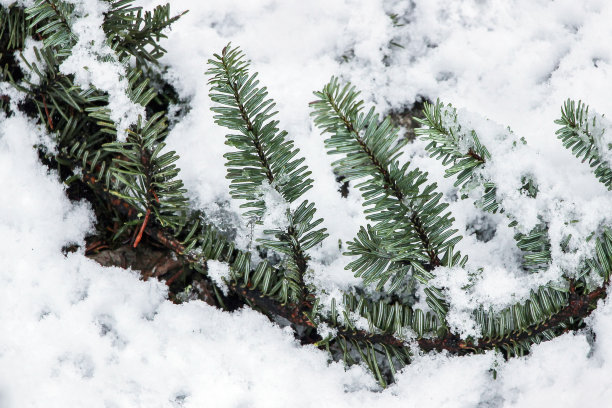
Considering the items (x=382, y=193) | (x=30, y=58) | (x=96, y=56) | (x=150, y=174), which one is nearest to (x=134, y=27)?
(x=96, y=56)

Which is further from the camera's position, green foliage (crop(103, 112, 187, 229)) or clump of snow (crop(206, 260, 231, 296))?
clump of snow (crop(206, 260, 231, 296))

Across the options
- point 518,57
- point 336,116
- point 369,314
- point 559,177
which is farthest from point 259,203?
point 518,57

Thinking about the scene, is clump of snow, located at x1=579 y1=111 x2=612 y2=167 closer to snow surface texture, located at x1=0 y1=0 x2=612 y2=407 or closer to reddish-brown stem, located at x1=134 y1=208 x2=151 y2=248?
snow surface texture, located at x1=0 y1=0 x2=612 y2=407

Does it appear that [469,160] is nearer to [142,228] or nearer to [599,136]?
[599,136]

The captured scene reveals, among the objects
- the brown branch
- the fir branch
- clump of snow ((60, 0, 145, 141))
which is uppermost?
the fir branch

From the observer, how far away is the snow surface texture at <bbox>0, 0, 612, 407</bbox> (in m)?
1.12

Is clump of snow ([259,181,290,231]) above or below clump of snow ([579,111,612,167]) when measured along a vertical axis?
above

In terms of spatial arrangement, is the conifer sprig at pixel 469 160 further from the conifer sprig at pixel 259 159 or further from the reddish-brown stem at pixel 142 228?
the reddish-brown stem at pixel 142 228

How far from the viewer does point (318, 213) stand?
51.5 inches

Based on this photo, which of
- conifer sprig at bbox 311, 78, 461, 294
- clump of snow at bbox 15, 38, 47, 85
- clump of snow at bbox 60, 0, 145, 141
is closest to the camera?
conifer sprig at bbox 311, 78, 461, 294

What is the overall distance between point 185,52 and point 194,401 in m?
0.97

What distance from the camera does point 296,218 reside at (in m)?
1.08

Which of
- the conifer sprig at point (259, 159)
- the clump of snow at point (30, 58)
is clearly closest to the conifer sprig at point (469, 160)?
the conifer sprig at point (259, 159)

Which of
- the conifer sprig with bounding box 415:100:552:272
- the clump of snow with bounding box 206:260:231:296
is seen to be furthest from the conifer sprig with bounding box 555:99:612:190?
the clump of snow with bounding box 206:260:231:296
